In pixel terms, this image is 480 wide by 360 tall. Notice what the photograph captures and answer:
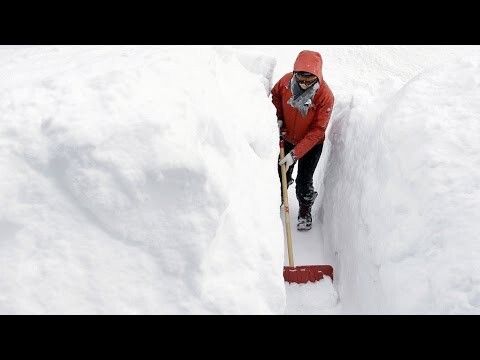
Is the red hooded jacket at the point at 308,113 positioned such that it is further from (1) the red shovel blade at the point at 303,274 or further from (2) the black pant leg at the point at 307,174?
(1) the red shovel blade at the point at 303,274

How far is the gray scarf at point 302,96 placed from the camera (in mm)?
4203

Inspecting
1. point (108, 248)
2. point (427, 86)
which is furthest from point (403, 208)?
point (108, 248)

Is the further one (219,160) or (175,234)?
(219,160)

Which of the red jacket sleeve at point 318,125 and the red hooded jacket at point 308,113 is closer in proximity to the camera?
the red hooded jacket at point 308,113

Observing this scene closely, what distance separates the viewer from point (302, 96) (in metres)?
4.23

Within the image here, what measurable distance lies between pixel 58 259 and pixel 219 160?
3.46ft

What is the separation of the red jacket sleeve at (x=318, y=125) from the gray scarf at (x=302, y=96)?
0.12 metres

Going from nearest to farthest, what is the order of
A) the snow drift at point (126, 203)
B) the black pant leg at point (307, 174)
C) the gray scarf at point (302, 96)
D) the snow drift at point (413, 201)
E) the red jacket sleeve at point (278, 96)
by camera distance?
1. the snow drift at point (126, 203)
2. the snow drift at point (413, 201)
3. the gray scarf at point (302, 96)
4. the red jacket sleeve at point (278, 96)
5. the black pant leg at point (307, 174)

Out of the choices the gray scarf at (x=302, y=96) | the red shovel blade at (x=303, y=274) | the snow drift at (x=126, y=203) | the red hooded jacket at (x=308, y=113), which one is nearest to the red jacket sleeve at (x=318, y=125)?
the red hooded jacket at (x=308, y=113)

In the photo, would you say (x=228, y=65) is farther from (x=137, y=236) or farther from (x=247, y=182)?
(x=137, y=236)

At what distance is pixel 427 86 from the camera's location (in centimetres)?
412

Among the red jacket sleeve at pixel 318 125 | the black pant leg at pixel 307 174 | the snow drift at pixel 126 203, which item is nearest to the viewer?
the snow drift at pixel 126 203

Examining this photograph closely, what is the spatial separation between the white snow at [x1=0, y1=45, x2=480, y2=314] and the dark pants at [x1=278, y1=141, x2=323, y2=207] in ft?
1.58

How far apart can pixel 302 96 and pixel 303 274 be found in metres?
1.62
